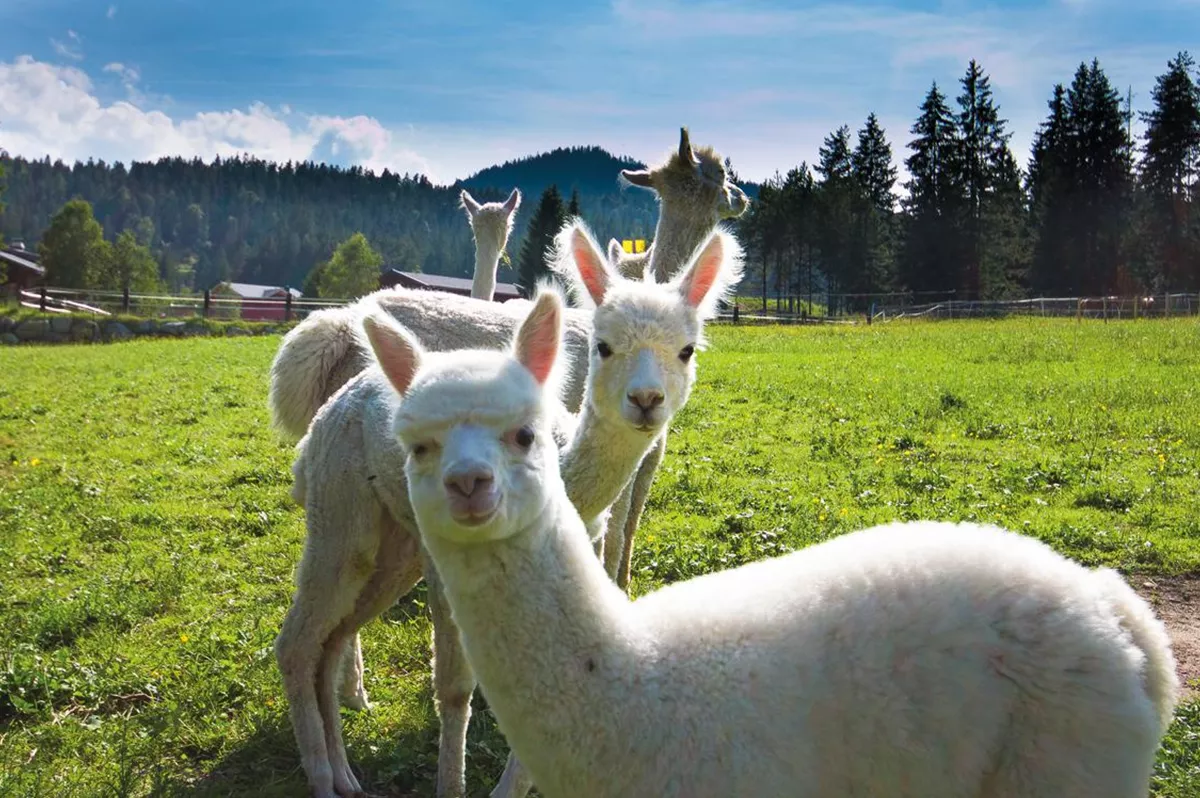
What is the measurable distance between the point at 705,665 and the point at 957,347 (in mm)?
21110

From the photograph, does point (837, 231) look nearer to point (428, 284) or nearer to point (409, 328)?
point (428, 284)

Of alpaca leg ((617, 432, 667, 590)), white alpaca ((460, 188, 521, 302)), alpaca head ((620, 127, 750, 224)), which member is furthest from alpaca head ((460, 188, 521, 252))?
alpaca leg ((617, 432, 667, 590))

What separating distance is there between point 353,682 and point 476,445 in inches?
116

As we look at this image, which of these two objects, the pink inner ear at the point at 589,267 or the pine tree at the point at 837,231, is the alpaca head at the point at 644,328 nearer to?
the pink inner ear at the point at 589,267

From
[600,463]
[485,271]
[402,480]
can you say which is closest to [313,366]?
[402,480]

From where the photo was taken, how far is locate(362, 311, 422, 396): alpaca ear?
328cm

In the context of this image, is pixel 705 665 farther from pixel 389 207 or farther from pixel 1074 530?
pixel 389 207

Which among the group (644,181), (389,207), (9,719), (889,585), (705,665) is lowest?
(9,719)

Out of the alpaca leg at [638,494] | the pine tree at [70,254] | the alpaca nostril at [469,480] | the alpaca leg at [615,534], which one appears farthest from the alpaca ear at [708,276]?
the pine tree at [70,254]

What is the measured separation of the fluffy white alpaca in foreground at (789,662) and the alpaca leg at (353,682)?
255cm

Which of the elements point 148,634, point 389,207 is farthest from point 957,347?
point 389,207

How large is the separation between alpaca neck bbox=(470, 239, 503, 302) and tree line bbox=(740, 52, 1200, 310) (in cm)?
4746

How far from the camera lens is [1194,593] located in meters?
6.46

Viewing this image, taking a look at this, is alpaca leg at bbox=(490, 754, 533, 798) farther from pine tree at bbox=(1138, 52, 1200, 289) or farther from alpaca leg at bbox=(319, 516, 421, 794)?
pine tree at bbox=(1138, 52, 1200, 289)
